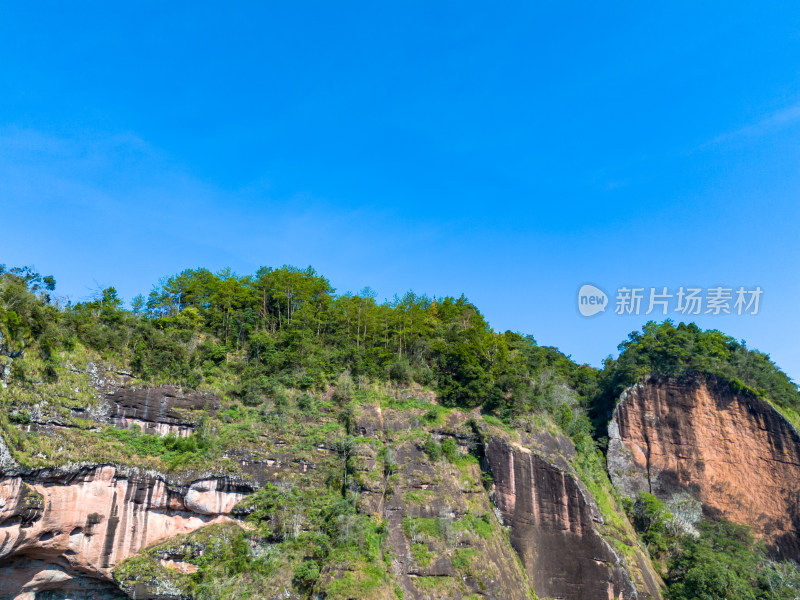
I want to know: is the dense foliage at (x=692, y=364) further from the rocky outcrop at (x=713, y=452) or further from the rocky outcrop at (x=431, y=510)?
the rocky outcrop at (x=431, y=510)

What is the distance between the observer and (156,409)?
29.0m

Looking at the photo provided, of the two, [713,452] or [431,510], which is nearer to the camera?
[431,510]

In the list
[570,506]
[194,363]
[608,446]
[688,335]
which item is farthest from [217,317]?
[688,335]

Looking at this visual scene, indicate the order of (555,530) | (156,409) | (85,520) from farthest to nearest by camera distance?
(555,530), (156,409), (85,520)

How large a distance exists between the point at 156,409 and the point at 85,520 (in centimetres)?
670

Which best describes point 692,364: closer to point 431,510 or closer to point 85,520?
point 431,510

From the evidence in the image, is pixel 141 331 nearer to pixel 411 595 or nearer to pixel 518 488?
pixel 411 595

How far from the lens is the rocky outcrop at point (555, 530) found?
2959cm

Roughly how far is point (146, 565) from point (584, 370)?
4226cm

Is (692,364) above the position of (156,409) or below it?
above

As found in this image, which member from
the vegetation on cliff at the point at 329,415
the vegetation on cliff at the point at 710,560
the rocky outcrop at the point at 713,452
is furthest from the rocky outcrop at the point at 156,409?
the rocky outcrop at the point at 713,452

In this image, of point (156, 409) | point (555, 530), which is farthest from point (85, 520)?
point (555, 530)

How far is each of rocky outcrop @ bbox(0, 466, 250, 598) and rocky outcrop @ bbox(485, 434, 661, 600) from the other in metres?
16.7

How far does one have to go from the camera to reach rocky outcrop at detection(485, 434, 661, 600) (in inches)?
1165
